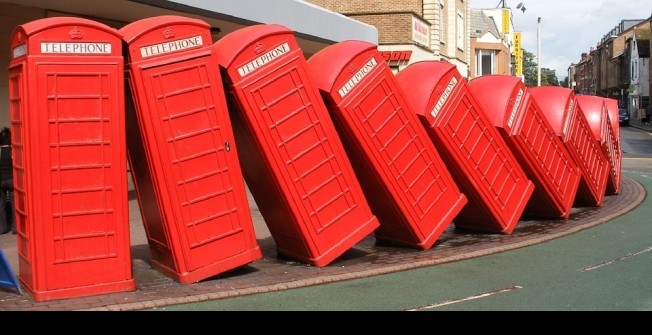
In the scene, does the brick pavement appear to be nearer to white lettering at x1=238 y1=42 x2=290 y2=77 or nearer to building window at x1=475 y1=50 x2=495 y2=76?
white lettering at x1=238 y1=42 x2=290 y2=77

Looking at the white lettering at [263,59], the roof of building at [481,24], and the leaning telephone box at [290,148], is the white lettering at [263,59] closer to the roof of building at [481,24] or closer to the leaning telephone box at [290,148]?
the leaning telephone box at [290,148]

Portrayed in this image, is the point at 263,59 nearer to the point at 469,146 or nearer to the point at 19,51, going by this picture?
the point at 19,51

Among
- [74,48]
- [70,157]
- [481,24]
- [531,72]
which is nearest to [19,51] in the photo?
[74,48]

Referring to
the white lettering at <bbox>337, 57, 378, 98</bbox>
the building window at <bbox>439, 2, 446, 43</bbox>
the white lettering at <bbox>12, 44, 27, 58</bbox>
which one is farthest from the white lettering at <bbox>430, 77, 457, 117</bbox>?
the building window at <bbox>439, 2, 446, 43</bbox>

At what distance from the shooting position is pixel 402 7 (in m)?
31.5

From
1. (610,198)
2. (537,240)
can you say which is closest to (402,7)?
(610,198)

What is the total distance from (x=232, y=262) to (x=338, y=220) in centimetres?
126

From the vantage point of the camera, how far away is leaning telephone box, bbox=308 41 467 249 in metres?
7.51

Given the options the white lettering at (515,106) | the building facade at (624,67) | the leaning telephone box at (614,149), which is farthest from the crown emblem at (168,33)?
the building facade at (624,67)

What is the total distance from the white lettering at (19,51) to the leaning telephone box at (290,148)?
5.61 feet

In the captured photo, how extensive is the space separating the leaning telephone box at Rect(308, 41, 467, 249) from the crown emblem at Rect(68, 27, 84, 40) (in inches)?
97.6

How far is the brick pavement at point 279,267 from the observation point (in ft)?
19.5

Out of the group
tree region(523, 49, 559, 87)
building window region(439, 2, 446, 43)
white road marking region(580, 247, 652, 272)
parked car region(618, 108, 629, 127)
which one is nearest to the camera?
white road marking region(580, 247, 652, 272)
